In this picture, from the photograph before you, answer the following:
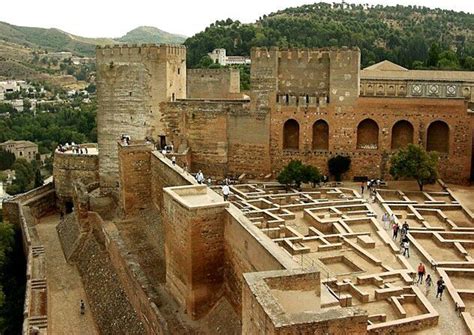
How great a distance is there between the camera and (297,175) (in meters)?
24.7

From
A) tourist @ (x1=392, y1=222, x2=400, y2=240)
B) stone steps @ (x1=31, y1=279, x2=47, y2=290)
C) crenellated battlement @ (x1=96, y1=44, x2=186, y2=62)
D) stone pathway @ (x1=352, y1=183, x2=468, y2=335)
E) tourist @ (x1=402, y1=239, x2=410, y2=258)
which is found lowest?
stone steps @ (x1=31, y1=279, x2=47, y2=290)

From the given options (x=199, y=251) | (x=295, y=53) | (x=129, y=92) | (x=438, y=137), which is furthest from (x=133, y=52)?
(x=199, y=251)

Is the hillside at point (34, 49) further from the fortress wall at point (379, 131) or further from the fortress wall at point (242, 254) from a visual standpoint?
the fortress wall at point (242, 254)

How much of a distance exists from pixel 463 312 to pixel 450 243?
483 centimetres

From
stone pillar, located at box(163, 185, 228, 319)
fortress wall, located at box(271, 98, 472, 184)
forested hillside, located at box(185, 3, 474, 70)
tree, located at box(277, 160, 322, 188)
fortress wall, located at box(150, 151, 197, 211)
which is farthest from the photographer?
forested hillside, located at box(185, 3, 474, 70)

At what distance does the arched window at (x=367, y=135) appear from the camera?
26.5 meters

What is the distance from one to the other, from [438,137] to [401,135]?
153 centimetres

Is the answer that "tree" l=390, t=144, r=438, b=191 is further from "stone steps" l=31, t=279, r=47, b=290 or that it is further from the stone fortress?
"stone steps" l=31, t=279, r=47, b=290

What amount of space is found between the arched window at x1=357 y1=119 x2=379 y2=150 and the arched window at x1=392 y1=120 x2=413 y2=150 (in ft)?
2.54

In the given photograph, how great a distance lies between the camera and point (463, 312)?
45.5 feet

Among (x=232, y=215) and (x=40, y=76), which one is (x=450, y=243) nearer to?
(x=232, y=215)

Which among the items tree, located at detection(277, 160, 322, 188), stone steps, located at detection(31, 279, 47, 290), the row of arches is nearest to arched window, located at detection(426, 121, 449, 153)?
the row of arches

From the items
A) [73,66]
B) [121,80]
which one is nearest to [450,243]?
[121,80]

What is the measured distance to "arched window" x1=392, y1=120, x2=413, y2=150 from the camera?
26500 mm
